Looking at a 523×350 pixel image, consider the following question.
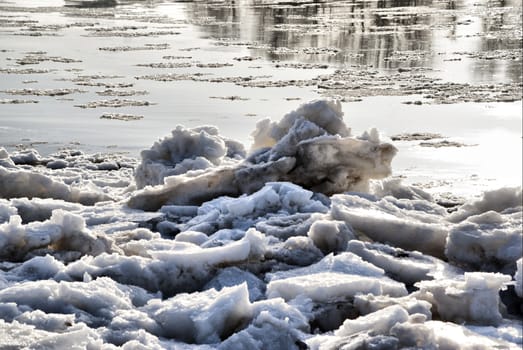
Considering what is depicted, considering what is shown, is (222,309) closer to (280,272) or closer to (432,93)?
(280,272)

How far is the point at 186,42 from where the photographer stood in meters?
25.2

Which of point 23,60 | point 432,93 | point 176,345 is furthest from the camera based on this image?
point 23,60

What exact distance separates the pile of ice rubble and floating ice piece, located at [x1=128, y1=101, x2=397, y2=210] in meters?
0.01

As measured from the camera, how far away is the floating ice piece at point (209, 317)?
164 inches

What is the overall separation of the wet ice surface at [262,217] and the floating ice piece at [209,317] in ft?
0.04

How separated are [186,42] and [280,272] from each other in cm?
2079

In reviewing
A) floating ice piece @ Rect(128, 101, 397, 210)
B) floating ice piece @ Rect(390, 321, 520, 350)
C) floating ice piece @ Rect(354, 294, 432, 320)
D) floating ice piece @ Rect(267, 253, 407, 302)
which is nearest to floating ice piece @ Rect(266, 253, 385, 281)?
floating ice piece @ Rect(267, 253, 407, 302)

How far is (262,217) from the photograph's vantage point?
620 cm

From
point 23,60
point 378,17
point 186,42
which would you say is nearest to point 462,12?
point 378,17

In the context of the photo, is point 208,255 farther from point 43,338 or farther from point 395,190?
point 395,190

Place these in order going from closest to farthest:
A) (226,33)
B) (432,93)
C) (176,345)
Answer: (176,345) → (432,93) → (226,33)

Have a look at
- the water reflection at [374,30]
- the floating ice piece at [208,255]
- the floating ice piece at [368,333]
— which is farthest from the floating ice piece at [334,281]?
the water reflection at [374,30]

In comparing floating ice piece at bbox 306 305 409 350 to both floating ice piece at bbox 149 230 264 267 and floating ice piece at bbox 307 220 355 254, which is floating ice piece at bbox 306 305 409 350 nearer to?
floating ice piece at bbox 149 230 264 267

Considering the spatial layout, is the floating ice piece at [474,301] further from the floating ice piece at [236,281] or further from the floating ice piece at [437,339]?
the floating ice piece at [236,281]
